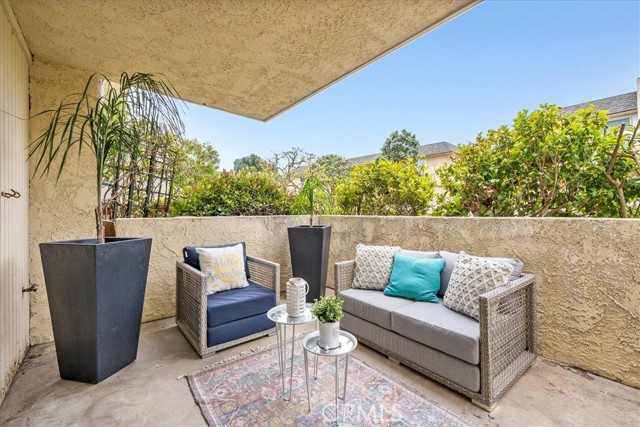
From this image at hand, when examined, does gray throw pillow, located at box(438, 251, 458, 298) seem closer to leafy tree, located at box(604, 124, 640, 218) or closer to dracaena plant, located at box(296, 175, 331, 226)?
leafy tree, located at box(604, 124, 640, 218)

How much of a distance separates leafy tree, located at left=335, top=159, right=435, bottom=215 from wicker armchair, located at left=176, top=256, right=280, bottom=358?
6.85ft

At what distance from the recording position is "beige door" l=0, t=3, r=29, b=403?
1894mm

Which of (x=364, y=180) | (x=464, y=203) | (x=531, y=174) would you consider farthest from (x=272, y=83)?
(x=531, y=174)

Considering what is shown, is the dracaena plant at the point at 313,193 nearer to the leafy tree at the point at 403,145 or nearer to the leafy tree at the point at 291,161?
the leafy tree at the point at 291,161

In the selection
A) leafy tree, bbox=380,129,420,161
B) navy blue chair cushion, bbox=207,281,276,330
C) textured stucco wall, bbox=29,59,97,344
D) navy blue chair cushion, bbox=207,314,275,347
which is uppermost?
leafy tree, bbox=380,129,420,161

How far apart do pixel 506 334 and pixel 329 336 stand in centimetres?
135

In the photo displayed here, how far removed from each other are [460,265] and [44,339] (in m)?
4.05

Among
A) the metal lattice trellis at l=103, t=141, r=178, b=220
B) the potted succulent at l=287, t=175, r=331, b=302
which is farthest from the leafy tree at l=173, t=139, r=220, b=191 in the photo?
the potted succulent at l=287, t=175, r=331, b=302

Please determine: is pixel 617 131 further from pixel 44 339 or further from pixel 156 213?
pixel 44 339

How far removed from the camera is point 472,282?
209 centimetres

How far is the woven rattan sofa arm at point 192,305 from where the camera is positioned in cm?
234

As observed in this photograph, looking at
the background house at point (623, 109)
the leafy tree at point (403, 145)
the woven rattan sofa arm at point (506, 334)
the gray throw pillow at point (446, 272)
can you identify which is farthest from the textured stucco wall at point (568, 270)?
the leafy tree at point (403, 145)

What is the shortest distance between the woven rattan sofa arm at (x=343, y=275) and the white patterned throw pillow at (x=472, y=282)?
3.23 ft

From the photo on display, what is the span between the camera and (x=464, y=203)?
317 cm
